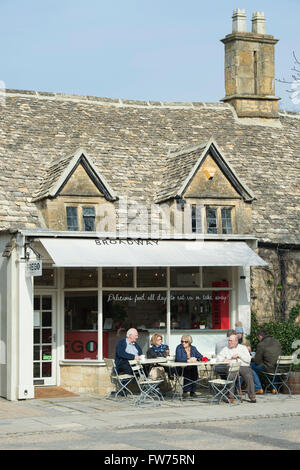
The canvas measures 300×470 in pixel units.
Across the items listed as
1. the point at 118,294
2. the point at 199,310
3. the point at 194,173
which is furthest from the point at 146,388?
the point at 194,173

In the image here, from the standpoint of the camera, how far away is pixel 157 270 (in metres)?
20.3

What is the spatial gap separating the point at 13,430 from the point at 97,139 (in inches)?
449

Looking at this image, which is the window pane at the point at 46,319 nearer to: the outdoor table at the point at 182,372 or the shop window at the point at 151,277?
the shop window at the point at 151,277

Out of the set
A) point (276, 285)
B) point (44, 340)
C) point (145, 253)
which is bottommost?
point (44, 340)

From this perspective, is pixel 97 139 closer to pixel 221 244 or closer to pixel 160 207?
pixel 160 207

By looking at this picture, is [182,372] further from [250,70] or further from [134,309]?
[250,70]

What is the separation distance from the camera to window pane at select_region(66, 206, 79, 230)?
2039 centimetres

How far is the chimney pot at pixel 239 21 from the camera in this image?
91.0 feet

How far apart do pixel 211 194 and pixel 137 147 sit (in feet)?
10.9

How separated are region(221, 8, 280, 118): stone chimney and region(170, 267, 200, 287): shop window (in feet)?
26.8

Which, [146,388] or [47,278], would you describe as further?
[47,278]

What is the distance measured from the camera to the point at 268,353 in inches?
735

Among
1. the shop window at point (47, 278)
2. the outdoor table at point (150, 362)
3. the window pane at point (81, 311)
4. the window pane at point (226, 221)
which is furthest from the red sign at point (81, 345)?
the window pane at point (226, 221)
